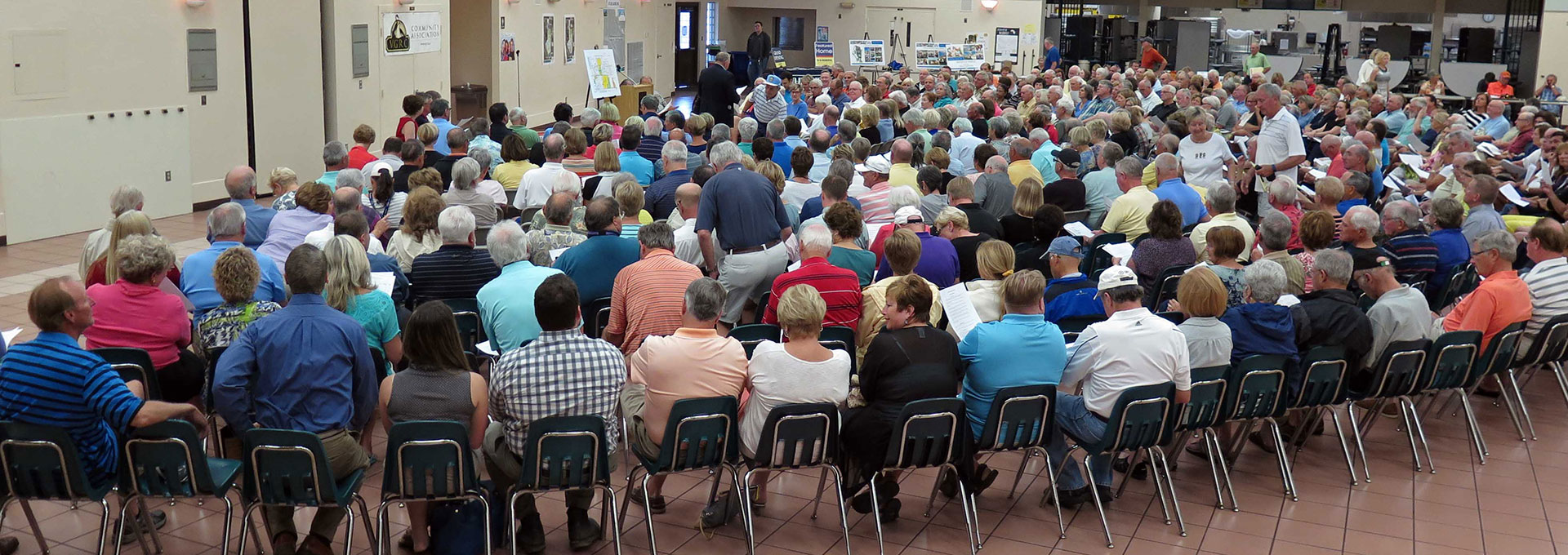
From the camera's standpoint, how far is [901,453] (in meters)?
4.75

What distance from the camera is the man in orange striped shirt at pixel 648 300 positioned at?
564cm

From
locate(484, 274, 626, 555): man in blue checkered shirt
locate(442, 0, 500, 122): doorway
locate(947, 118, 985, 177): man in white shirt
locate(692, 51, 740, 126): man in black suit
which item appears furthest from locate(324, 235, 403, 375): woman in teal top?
locate(442, 0, 500, 122): doorway

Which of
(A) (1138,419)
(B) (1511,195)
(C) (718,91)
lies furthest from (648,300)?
(C) (718,91)

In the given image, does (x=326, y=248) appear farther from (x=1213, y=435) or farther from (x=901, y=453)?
(x=1213, y=435)

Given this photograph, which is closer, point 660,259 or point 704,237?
point 660,259

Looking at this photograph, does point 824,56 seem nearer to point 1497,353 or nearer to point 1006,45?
point 1006,45

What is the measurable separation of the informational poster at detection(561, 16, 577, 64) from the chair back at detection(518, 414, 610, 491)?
16935 mm

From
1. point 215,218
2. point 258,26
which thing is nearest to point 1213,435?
point 215,218

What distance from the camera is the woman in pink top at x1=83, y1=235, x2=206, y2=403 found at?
482cm

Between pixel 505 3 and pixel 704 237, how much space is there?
41.2ft

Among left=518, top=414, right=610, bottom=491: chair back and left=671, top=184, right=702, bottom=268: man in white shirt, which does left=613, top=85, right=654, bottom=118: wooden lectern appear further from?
left=518, top=414, right=610, bottom=491: chair back

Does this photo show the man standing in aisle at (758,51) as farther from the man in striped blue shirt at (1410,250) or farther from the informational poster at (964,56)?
the man in striped blue shirt at (1410,250)

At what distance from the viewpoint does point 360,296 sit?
17.1 feet

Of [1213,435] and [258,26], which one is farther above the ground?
[258,26]
